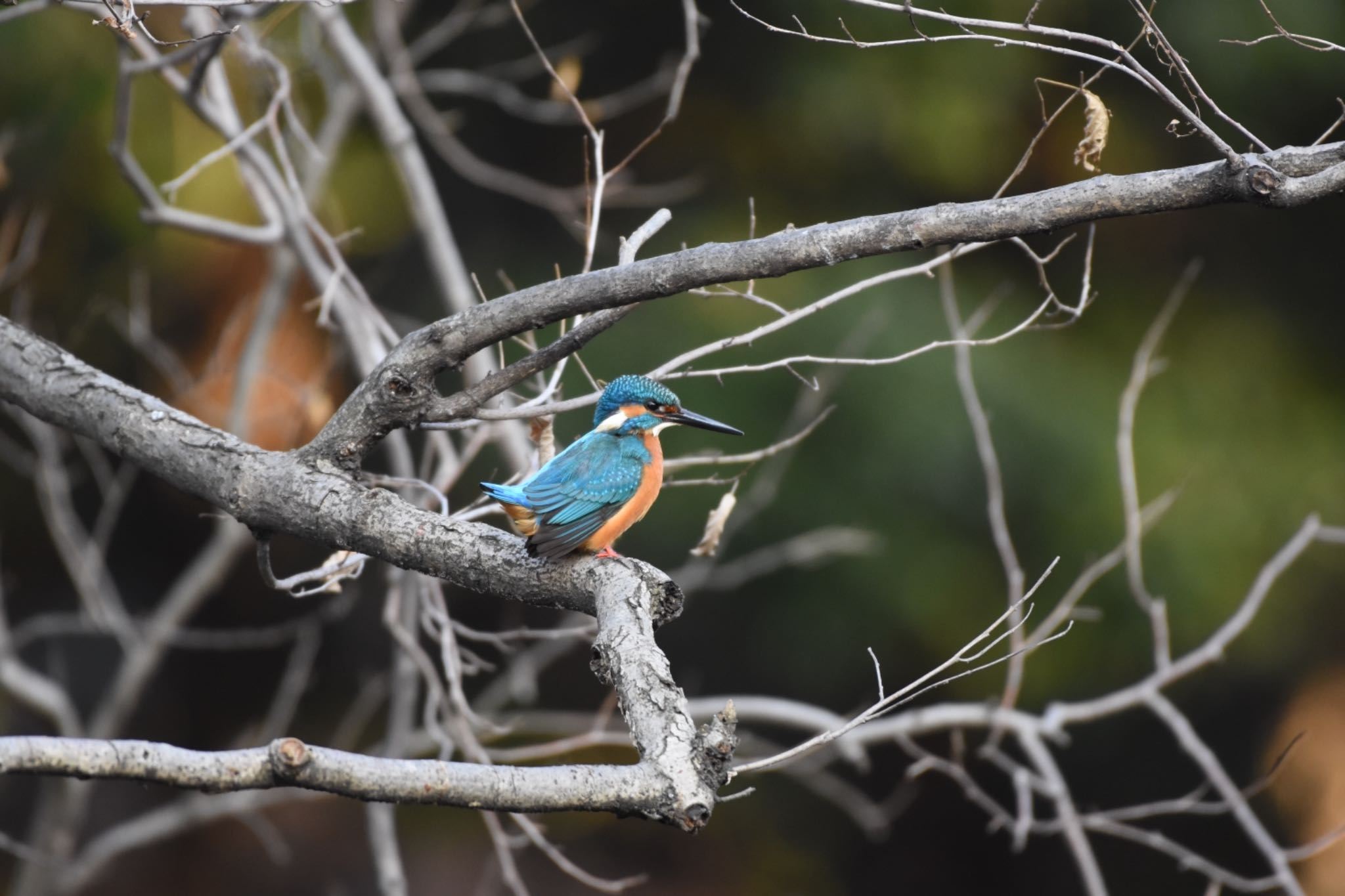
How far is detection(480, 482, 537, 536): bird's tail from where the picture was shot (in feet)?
8.70

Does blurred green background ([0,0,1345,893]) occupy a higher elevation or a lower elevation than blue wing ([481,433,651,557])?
higher

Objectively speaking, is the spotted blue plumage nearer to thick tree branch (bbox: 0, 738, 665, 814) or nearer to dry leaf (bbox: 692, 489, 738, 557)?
dry leaf (bbox: 692, 489, 738, 557)

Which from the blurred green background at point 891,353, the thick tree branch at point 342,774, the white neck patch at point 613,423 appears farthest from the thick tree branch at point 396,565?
the blurred green background at point 891,353

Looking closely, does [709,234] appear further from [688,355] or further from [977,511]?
[688,355]

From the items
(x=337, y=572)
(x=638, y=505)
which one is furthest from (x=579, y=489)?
(x=337, y=572)

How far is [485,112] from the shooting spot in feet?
23.1

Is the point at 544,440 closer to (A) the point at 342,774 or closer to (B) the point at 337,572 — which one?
(B) the point at 337,572

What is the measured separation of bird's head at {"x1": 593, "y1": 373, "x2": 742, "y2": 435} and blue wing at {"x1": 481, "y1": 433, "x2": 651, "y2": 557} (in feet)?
0.21

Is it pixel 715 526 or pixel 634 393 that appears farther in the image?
pixel 634 393

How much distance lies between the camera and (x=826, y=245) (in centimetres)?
193

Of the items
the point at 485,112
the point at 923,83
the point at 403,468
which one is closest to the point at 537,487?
the point at 403,468

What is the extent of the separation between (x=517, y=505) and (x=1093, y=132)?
4.62 ft

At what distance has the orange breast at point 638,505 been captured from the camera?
260 cm

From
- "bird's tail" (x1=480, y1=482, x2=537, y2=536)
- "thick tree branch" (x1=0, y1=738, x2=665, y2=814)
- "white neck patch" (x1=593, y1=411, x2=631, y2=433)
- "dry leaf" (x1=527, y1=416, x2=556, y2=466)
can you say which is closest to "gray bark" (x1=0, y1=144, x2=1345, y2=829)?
"thick tree branch" (x1=0, y1=738, x2=665, y2=814)
